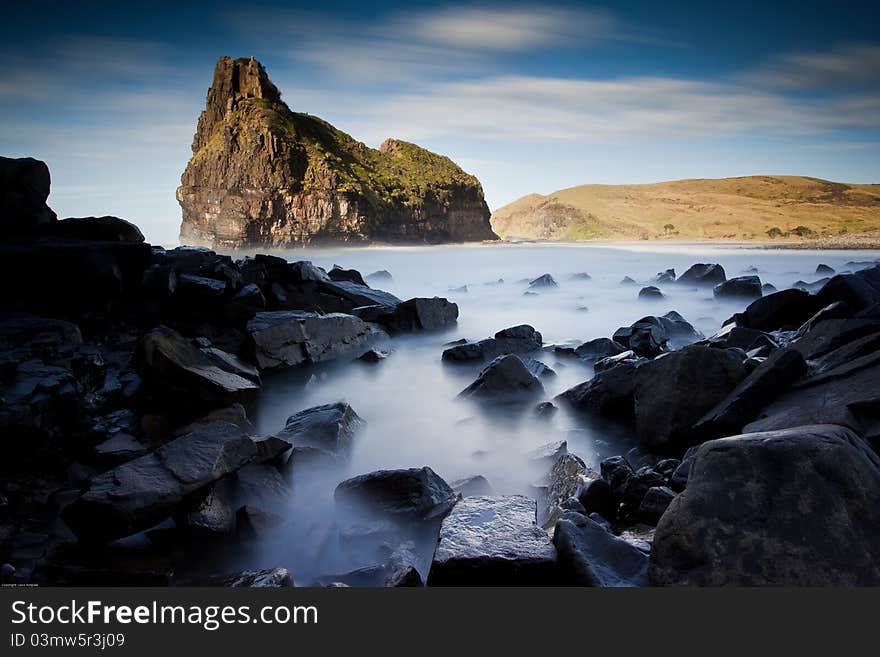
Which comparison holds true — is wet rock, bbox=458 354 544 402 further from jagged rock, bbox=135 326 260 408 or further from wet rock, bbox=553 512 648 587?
wet rock, bbox=553 512 648 587

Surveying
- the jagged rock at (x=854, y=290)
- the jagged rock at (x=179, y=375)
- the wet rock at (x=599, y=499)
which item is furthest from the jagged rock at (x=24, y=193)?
the jagged rock at (x=854, y=290)

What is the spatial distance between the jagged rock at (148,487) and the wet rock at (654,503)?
250cm

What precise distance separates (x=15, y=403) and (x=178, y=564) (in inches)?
95.1

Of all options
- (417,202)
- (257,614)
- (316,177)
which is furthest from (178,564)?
(417,202)

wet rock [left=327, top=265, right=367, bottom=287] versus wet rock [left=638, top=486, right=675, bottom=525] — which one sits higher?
wet rock [left=327, top=265, right=367, bottom=287]

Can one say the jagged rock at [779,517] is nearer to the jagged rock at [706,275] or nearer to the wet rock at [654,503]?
the wet rock at [654,503]

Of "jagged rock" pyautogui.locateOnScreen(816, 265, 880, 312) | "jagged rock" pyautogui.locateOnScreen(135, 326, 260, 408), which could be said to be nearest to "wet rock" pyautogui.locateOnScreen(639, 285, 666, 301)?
"jagged rock" pyautogui.locateOnScreen(816, 265, 880, 312)

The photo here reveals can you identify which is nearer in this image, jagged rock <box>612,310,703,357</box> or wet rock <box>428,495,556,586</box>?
wet rock <box>428,495,556,586</box>

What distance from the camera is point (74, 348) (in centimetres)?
562

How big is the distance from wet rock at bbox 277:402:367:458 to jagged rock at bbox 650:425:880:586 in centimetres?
289

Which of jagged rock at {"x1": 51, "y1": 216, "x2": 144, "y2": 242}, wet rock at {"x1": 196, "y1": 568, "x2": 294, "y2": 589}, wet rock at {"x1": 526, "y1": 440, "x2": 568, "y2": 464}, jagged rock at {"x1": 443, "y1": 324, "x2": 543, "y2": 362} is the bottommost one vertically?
wet rock at {"x1": 196, "y1": 568, "x2": 294, "y2": 589}

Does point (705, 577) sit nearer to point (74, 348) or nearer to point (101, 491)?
point (101, 491)

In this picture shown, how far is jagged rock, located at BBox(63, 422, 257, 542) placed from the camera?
9.59ft

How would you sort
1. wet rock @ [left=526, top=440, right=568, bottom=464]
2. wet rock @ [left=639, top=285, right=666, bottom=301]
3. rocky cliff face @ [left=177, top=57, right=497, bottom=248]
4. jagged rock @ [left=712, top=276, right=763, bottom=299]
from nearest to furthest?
wet rock @ [left=526, top=440, right=568, bottom=464], jagged rock @ [left=712, top=276, right=763, bottom=299], wet rock @ [left=639, top=285, right=666, bottom=301], rocky cliff face @ [left=177, top=57, right=497, bottom=248]
